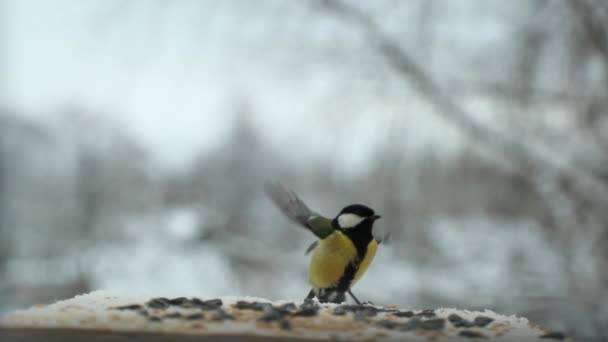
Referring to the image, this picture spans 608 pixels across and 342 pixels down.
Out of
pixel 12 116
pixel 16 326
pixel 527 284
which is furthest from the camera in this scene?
pixel 12 116

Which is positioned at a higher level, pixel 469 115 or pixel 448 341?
pixel 469 115

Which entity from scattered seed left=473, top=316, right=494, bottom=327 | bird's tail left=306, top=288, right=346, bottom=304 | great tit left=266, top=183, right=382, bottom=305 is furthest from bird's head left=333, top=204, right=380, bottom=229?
scattered seed left=473, top=316, right=494, bottom=327

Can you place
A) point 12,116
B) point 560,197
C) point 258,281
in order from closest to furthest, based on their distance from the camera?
point 560,197 → point 258,281 → point 12,116

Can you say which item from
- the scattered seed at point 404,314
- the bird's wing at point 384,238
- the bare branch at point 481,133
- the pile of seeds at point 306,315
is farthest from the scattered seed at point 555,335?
the bare branch at point 481,133

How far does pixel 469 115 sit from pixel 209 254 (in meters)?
2.90

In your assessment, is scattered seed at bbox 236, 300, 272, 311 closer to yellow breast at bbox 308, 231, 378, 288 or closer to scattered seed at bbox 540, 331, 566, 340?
yellow breast at bbox 308, 231, 378, 288

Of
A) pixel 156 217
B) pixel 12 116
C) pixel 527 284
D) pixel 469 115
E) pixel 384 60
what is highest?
pixel 12 116

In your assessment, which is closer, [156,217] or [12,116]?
[12,116]

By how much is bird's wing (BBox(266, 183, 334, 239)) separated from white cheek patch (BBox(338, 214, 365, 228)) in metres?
0.05

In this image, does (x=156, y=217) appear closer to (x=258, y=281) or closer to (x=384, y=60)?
(x=258, y=281)

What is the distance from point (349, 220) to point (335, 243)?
0.22 ft

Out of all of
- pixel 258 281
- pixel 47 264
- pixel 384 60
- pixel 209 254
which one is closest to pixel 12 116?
pixel 47 264

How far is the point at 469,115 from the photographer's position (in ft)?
10.5

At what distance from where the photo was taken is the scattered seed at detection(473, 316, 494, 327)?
104cm
